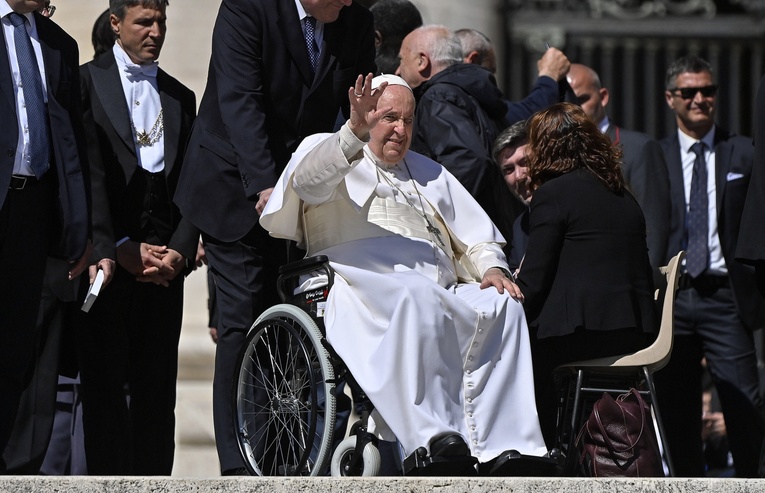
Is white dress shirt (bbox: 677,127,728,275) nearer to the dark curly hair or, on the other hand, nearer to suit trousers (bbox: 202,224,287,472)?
the dark curly hair

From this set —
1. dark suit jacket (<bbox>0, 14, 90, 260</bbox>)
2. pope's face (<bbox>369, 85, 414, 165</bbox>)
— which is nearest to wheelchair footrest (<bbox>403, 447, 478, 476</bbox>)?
pope's face (<bbox>369, 85, 414, 165</bbox>)

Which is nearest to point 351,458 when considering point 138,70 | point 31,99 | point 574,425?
point 574,425

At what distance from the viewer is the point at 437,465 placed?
199 inches

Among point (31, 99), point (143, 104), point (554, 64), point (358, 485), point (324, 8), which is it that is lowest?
point (358, 485)

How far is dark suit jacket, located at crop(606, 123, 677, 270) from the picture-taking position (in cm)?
726

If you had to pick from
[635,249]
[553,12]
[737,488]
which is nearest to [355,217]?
[635,249]

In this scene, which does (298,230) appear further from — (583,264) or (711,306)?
(711,306)

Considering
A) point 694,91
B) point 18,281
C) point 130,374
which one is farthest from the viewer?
point 694,91

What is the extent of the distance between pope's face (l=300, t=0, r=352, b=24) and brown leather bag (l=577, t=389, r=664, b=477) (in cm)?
172

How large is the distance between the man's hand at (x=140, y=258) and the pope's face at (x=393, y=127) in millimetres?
938

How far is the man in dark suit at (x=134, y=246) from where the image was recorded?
6.11 metres

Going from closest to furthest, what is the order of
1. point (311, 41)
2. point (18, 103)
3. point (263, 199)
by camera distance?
1. point (18, 103)
2. point (263, 199)
3. point (311, 41)

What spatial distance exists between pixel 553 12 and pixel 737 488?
7.50 meters

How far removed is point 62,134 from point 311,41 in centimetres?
102
